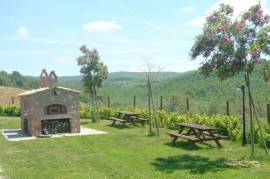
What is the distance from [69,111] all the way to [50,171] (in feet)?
28.6

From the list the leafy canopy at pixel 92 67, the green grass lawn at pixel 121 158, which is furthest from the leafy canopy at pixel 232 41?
the leafy canopy at pixel 92 67

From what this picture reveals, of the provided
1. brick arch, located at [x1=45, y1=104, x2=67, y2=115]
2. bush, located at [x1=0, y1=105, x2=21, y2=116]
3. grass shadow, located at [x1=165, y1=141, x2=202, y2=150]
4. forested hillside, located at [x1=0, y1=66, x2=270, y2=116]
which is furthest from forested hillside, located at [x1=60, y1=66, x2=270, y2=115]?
bush, located at [x1=0, y1=105, x2=21, y2=116]

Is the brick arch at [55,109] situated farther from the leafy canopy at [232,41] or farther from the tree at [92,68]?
the leafy canopy at [232,41]

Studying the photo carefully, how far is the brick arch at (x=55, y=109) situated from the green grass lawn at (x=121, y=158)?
228cm

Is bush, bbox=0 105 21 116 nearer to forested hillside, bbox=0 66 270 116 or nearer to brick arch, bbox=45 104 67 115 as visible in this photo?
forested hillside, bbox=0 66 270 116

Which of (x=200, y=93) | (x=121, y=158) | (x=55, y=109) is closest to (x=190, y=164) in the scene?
(x=121, y=158)

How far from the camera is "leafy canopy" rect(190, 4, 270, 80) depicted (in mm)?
11070

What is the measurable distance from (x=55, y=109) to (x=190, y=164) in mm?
9627

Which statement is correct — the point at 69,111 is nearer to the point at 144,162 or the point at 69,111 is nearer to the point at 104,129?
the point at 104,129

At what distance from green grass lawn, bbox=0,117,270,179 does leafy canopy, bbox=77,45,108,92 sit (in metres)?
8.69

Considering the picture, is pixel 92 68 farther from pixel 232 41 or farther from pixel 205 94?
pixel 205 94

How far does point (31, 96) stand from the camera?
18.4 m

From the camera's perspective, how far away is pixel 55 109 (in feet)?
62.2

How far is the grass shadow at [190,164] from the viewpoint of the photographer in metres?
10.4
